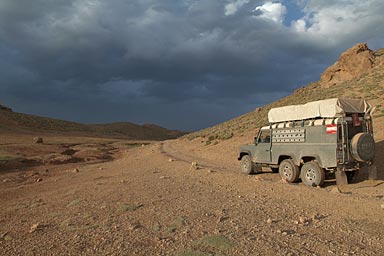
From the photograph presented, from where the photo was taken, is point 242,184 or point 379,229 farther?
point 242,184

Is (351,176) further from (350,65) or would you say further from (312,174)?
(350,65)

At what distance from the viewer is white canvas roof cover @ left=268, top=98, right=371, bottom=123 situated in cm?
1099

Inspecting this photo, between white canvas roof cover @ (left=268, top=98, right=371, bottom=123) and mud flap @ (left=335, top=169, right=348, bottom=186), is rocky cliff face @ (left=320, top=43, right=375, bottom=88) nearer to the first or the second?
white canvas roof cover @ (left=268, top=98, right=371, bottom=123)

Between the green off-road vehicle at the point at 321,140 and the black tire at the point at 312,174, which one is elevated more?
the green off-road vehicle at the point at 321,140

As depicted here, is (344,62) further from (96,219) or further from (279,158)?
(96,219)

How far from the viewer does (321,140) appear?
11.2 metres

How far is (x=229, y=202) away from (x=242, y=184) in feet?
9.18

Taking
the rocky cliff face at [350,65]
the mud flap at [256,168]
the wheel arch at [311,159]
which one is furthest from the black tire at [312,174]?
the rocky cliff face at [350,65]

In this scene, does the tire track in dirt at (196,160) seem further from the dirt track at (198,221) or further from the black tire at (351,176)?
the dirt track at (198,221)

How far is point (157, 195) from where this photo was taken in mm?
9805

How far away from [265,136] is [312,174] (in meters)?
2.95

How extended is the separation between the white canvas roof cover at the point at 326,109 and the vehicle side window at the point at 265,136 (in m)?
0.97

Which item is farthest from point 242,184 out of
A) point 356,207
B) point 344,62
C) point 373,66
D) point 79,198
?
point 344,62

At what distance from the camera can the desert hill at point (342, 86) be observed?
109 feet
